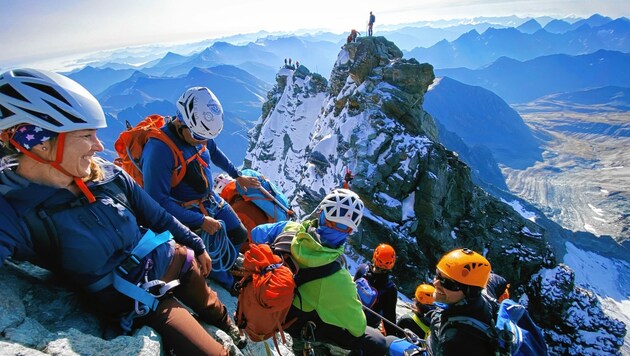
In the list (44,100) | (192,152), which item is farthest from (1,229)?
(192,152)

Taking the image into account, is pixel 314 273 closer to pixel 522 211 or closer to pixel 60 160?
pixel 60 160

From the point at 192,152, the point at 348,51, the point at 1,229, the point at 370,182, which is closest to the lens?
the point at 1,229

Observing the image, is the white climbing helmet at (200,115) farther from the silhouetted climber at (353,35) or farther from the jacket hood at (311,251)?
the silhouetted climber at (353,35)

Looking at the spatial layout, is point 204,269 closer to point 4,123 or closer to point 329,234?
point 329,234

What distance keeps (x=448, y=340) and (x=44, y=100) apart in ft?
17.5

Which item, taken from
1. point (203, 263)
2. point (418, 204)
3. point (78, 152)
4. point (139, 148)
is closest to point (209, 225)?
point (203, 263)

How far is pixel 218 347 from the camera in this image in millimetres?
3395

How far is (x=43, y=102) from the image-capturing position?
2869 mm

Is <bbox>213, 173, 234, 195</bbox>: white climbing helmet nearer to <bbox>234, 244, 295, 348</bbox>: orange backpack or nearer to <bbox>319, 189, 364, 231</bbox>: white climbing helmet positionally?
<bbox>319, 189, 364, 231</bbox>: white climbing helmet

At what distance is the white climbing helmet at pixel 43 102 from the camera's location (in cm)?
279

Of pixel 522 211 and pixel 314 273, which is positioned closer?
pixel 314 273

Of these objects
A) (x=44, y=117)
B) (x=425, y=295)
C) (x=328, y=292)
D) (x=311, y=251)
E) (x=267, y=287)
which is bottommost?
(x=425, y=295)

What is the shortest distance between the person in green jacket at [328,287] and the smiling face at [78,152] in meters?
2.58

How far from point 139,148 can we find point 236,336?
10.5 feet
